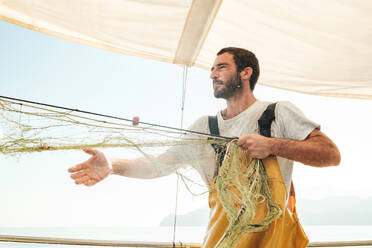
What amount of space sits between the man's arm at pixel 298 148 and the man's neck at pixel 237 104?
10.5 inches

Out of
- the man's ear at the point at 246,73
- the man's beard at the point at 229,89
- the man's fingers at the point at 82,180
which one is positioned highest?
the man's ear at the point at 246,73

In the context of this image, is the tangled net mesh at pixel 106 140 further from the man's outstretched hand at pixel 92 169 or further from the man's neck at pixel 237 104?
the man's neck at pixel 237 104

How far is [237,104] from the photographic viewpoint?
101cm

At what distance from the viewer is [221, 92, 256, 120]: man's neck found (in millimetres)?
1007

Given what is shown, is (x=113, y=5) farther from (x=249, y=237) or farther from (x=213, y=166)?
(x=249, y=237)

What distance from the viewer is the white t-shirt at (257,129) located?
82 centimetres

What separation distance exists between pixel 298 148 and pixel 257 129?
6.2 inches

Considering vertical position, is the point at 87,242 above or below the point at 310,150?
below

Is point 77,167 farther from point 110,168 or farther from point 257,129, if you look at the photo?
point 257,129

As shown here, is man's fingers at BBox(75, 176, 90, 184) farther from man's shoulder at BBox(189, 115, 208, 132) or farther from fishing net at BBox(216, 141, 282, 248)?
man's shoulder at BBox(189, 115, 208, 132)

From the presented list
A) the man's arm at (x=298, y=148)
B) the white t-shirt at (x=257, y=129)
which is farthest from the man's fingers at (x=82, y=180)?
the man's arm at (x=298, y=148)

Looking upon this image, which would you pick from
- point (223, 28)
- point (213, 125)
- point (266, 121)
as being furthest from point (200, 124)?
point (223, 28)

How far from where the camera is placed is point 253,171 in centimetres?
75

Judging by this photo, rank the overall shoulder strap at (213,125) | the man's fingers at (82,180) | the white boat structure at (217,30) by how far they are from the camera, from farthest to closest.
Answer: the white boat structure at (217,30) → the overall shoulder strap at (213,125) → the man's fingers at (82,180)
